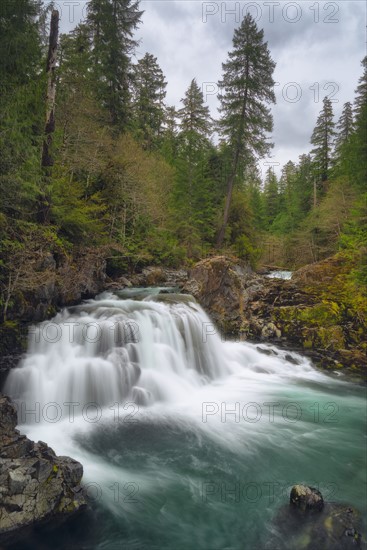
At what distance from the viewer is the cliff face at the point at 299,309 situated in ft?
38.7

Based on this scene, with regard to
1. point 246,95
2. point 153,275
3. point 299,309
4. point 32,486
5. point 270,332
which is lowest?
point 32,486

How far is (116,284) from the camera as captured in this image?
15.5 metres

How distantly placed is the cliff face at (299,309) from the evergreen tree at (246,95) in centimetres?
768

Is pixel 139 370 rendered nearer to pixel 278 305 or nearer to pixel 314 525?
pixel 314 525

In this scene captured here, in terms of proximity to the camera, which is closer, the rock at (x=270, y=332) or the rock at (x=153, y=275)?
the rock at (x=270, y=332)

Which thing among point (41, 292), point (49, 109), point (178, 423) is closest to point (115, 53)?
point (49, 109)

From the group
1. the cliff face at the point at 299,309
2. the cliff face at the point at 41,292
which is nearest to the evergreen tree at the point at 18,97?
the cliff face at the point at 41,292

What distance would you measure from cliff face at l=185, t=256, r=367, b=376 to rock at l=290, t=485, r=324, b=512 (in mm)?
7176

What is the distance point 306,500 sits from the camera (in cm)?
480

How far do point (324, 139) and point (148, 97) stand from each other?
62.0ft

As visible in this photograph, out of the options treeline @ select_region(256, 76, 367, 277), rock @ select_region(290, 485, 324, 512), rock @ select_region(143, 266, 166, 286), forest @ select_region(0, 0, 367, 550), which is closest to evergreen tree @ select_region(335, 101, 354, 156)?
treeline @ select_region(256, 76, 367, 277)

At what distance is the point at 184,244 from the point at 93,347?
48.2 ft

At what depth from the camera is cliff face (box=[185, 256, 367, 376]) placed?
11805 millimetres

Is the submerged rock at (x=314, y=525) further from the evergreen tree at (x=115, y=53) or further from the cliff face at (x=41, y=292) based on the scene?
the evergreen tree at (x=115, y=53)
